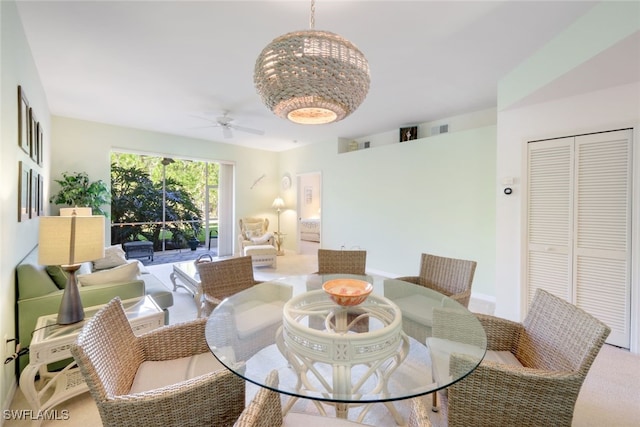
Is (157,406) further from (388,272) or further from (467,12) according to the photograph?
(388,272)

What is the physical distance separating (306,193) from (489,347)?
26.1 ft

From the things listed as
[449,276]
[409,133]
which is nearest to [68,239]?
[449,276]

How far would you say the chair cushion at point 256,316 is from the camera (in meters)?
1.64

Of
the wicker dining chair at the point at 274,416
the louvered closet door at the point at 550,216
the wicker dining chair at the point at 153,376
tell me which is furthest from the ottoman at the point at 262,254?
the wicker dining chair at the point at 274,416

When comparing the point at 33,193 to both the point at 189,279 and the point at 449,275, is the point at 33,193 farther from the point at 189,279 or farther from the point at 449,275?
the point at 449,275

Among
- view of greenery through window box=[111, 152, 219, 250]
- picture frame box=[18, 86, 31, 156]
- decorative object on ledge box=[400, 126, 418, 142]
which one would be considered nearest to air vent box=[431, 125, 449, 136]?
decorative object on ledge box=[400, 126, 418, 142]

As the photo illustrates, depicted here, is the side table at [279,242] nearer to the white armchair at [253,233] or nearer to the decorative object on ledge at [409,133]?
the white armchair at [253,233]

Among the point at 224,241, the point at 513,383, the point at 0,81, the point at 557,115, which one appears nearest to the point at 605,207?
the point at 557,115

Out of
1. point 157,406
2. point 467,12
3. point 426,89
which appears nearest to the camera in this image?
point 157,406

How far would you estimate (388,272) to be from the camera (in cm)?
490

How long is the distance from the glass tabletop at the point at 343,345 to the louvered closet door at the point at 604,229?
1835mm

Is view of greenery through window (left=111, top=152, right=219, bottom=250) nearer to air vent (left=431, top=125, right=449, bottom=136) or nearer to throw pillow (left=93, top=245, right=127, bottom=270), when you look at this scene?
throw pillow (left=93, top=245, right=127, bottom=270)

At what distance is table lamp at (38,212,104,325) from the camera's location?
1590 millimetres

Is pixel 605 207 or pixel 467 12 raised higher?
pixel 467 12
